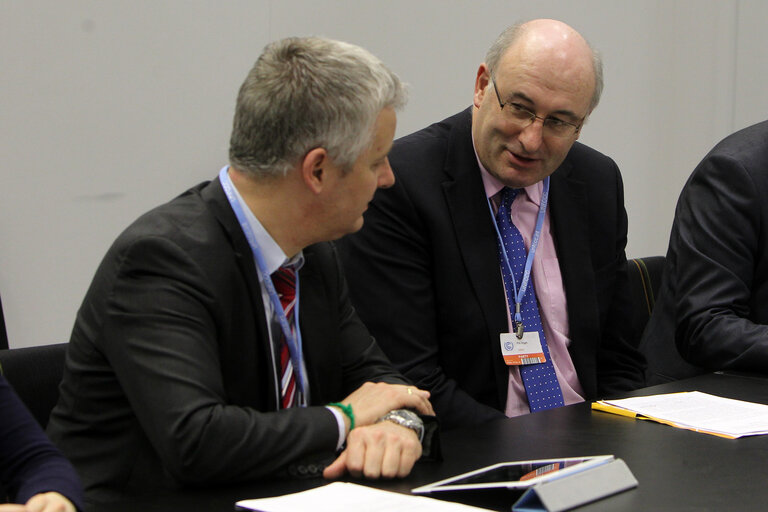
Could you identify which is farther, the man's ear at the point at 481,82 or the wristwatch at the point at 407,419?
the man's ear at the point at 481,82

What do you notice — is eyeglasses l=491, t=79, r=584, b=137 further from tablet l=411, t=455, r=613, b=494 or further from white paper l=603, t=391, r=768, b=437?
tablet l=411, t=455, r=613, b=494

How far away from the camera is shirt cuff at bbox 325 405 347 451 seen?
5.20 ft

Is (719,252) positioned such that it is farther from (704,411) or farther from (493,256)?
(704,411)

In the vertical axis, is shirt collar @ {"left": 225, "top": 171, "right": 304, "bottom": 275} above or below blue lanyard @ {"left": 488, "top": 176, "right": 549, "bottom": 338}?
above

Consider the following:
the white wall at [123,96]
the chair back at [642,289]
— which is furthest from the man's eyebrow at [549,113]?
the white wall at [123,96]

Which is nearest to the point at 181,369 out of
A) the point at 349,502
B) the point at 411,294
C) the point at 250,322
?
the point at 250,322

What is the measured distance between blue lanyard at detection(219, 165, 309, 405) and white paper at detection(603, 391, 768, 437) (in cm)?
64

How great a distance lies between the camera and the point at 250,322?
171 centimetres

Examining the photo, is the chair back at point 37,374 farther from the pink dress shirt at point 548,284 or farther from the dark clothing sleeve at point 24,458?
the pink dress shirt at point 548,284

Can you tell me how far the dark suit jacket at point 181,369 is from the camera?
59.3 inches

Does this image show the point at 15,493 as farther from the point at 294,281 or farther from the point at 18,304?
the point at 18,304

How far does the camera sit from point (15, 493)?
1460mm

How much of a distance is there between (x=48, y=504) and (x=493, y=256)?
1383 millimetres

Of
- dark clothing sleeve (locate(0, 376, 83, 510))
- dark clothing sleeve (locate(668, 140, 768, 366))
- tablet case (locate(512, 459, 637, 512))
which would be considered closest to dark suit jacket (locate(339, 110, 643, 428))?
dark clothing sleeve (locate(668, 140, 768, 366))
